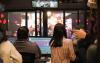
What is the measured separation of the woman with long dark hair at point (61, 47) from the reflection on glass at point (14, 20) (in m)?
8.27

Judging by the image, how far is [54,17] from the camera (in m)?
13.8

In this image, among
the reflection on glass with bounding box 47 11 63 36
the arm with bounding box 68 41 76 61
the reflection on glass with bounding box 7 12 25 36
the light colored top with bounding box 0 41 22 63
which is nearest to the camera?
the light colored top with bounding box 0 41 22 63

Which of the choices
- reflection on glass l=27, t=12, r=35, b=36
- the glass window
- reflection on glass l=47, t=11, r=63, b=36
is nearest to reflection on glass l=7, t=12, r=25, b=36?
the glass window

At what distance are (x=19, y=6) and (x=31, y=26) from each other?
51.8 inches

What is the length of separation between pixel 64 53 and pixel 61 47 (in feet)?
0.37

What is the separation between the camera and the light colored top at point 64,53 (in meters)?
5.64

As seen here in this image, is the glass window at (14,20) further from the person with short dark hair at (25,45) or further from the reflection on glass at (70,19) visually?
the person with short dark hair at (25,45)

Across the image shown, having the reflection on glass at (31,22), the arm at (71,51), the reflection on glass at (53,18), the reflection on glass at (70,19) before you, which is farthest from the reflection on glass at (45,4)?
the arm at (71,51)

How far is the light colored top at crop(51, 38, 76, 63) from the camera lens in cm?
564

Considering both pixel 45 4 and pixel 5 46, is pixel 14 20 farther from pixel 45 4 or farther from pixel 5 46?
pixel 5 46

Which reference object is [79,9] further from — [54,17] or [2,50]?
[2,50]

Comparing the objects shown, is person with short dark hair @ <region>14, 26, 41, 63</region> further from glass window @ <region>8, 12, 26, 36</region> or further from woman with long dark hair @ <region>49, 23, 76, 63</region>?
glass window @ <region>8, 12, 26, 36</region>

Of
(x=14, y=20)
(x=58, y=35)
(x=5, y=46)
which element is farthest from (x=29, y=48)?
(x=14, y=20)

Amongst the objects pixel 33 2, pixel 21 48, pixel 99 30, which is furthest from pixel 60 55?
pixel 33 2
